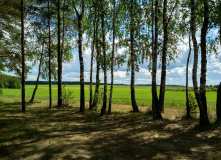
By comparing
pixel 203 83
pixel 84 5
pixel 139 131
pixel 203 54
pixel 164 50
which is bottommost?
pixel 139 131

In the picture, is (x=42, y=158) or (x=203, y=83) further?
(x=203, y=83)

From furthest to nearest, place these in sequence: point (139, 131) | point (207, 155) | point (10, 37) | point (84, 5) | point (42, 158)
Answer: point (10, 37), point (84, 5), point (139, 131), point (207, 155), point (42, 158)

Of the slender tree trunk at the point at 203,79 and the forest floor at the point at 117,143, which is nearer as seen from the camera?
the forest floor at the point at 117,143

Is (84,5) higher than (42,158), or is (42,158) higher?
(84,5)

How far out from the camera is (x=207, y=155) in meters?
6.54

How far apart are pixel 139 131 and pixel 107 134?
6.39ft

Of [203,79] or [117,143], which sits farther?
[203,79]

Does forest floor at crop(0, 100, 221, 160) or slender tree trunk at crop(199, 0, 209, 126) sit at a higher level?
slender tree trunk at crop(199, 0, 209, 126)

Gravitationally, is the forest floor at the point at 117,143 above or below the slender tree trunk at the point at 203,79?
below

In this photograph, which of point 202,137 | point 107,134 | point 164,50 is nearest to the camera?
point 202,137

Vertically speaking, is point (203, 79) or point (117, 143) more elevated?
point (203, 79)

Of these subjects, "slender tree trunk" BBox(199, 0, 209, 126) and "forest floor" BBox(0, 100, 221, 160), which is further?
"slender tree trunk" BBox(199, 0, 209, 126)

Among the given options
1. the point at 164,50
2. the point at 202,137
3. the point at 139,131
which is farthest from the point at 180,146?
the point at 164,50

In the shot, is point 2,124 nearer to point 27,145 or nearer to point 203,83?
point 27,145
